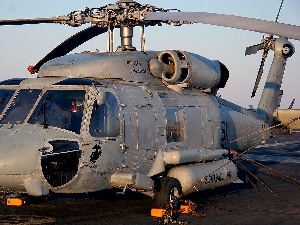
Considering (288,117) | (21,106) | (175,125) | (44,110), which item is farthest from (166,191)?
(288,117)

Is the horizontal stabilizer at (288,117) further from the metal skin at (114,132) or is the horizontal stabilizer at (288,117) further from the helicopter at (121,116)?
the metal skin at (114,132)

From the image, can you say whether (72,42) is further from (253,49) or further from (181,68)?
(253,49)

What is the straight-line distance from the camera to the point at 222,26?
29.0 feet

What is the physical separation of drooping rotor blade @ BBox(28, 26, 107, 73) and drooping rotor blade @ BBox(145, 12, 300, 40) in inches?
86.5

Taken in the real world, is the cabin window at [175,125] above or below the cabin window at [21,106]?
below

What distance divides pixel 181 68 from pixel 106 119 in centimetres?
254

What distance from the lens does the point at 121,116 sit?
10.0 meters

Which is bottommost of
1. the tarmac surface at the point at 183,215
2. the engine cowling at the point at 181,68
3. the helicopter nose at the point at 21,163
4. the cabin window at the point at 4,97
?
the tarmac surface at the point at 183,215

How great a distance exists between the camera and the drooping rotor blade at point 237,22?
7.90 meters

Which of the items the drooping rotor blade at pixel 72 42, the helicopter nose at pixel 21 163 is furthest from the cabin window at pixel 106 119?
the drooping rotor blade at pixel 72 42

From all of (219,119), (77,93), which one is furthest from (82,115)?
(219,119)

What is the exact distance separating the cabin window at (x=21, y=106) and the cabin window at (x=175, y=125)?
2957mm

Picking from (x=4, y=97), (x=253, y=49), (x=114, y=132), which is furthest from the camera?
(x=253, y=49)

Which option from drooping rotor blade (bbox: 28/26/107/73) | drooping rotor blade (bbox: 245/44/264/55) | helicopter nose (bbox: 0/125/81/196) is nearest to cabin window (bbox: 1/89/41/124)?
helicopter nose (bbox: 0/125/81/196)
